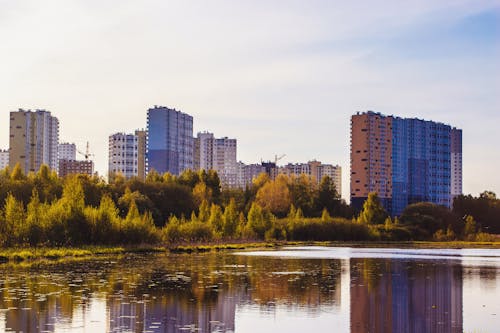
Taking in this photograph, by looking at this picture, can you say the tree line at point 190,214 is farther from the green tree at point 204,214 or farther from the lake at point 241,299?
the lake at point 241,299

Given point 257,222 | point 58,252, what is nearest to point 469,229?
point 257,222

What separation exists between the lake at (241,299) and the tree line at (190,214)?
47.5ft

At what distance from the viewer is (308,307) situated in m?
29.6

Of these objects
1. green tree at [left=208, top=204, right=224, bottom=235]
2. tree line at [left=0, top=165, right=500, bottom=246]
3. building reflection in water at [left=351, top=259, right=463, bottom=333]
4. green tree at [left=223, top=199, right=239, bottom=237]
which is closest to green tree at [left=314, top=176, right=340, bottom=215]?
tree line at [left=0, top=165, right=500, bottom=246]

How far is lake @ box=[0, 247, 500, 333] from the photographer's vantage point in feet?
81.7

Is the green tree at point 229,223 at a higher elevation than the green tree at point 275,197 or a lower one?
lower

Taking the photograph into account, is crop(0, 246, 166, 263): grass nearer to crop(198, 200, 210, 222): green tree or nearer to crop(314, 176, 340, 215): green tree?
crop(198, 200, 210, 222): green tree

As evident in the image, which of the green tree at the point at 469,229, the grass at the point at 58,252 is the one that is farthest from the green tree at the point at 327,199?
the grass at the point at 58,252

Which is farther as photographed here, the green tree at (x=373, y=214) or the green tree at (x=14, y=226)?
the green tree at (x=373, y=214)

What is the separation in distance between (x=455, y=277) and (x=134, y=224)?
115 ft

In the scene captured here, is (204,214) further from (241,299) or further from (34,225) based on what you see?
(241,299)

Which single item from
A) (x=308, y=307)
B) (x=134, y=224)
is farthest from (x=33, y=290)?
(x=134, y=224)

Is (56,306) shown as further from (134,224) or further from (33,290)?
(134,224)

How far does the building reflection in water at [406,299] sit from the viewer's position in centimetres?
2566
